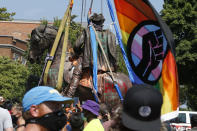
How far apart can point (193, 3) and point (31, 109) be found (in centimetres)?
3104

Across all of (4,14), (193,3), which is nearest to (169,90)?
(193,3)

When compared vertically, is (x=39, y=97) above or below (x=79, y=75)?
above

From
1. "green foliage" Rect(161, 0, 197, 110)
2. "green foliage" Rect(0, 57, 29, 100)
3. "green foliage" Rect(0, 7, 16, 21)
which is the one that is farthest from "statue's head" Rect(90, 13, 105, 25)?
"green foliage" Rect(0, 7, 16, 21)

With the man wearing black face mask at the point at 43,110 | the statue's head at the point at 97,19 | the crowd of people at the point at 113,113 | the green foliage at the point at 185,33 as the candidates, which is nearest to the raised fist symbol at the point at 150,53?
the crowd of people at the point at 113,113

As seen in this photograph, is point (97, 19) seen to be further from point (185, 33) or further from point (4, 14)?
point (4, 14)

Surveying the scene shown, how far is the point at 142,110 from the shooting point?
2383mm

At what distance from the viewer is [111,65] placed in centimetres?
789

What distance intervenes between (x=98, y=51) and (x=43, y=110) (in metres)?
4.76

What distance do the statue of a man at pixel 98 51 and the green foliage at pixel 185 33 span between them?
22.5m

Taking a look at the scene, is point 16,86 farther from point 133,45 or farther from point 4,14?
point 133,45

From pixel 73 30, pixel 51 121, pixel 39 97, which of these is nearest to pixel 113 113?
pixel 51 121

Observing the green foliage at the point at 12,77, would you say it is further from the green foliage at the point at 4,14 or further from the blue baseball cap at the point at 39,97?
the blue baseball cap at the point at 39,97

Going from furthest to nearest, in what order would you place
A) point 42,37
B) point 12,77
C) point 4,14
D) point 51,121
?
1. point 4,14
2. point 12,77
3. point 42,37
4. point 51,121

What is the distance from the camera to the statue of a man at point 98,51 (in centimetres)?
775
